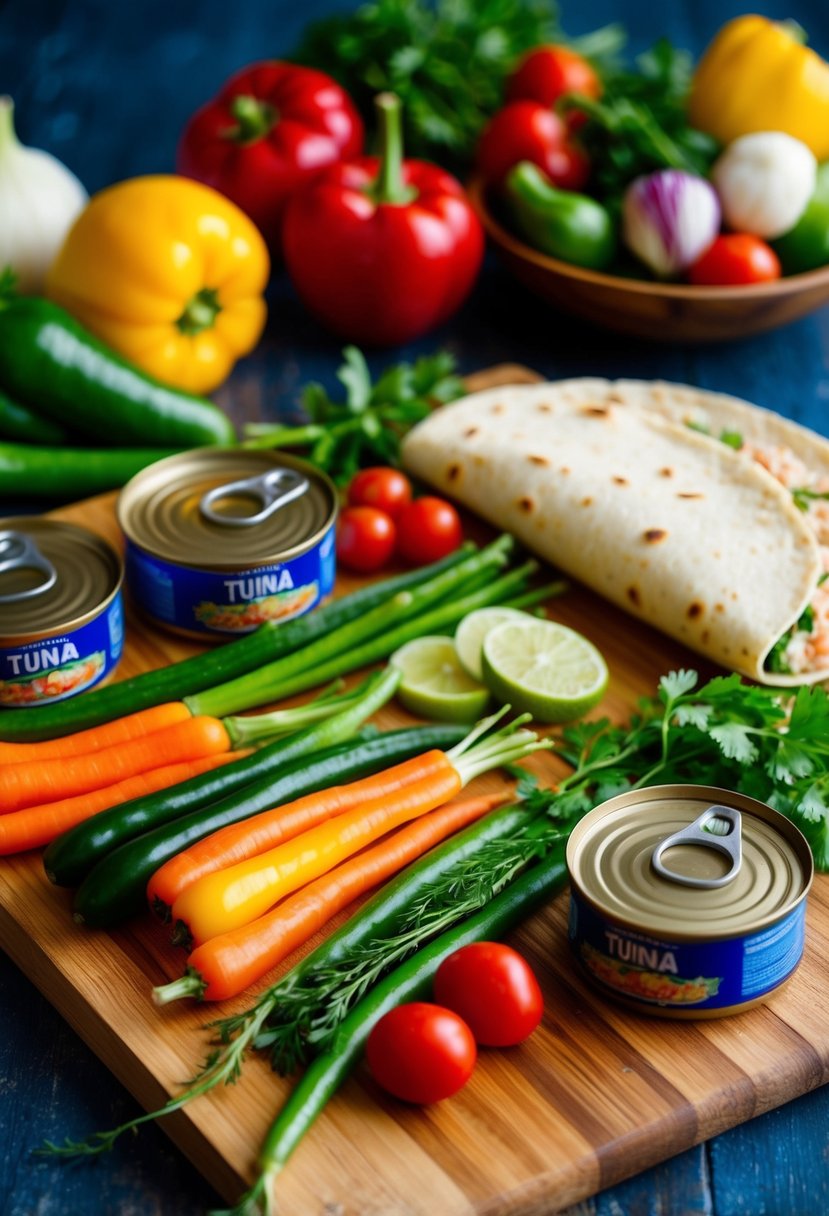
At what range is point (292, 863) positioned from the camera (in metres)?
2.96

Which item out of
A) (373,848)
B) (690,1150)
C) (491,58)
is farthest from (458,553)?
(491,58)

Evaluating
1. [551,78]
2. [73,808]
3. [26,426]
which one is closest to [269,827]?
[73,808]

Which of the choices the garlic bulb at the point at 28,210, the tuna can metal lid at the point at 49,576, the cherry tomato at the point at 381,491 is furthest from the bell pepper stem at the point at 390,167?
the tuna can metal lid at the point at 49,576

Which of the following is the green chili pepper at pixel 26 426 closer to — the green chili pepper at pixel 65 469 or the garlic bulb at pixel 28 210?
the green chili pepper at pixel 65 469

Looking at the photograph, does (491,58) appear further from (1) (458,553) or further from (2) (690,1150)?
(2) (690,1150)

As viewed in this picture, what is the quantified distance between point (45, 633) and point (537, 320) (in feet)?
9.87

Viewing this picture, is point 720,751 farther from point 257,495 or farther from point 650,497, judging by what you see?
point 257,495

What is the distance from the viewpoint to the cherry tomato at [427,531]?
421 cm

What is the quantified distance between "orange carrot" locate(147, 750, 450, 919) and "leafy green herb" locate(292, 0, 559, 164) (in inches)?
137

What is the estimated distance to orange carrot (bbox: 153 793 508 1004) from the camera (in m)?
2.72

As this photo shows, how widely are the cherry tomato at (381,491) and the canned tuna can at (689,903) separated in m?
1.70

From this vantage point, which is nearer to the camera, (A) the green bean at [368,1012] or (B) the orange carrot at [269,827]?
(A) the green bean at [368,1012]

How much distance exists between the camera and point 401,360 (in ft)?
18.0

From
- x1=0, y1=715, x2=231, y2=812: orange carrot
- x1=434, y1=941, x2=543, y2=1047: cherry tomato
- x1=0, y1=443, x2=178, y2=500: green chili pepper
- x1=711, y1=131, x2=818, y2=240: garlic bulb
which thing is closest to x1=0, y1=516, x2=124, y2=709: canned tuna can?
x1=0, y1=715, x2=231, y2=812: orange carrot
